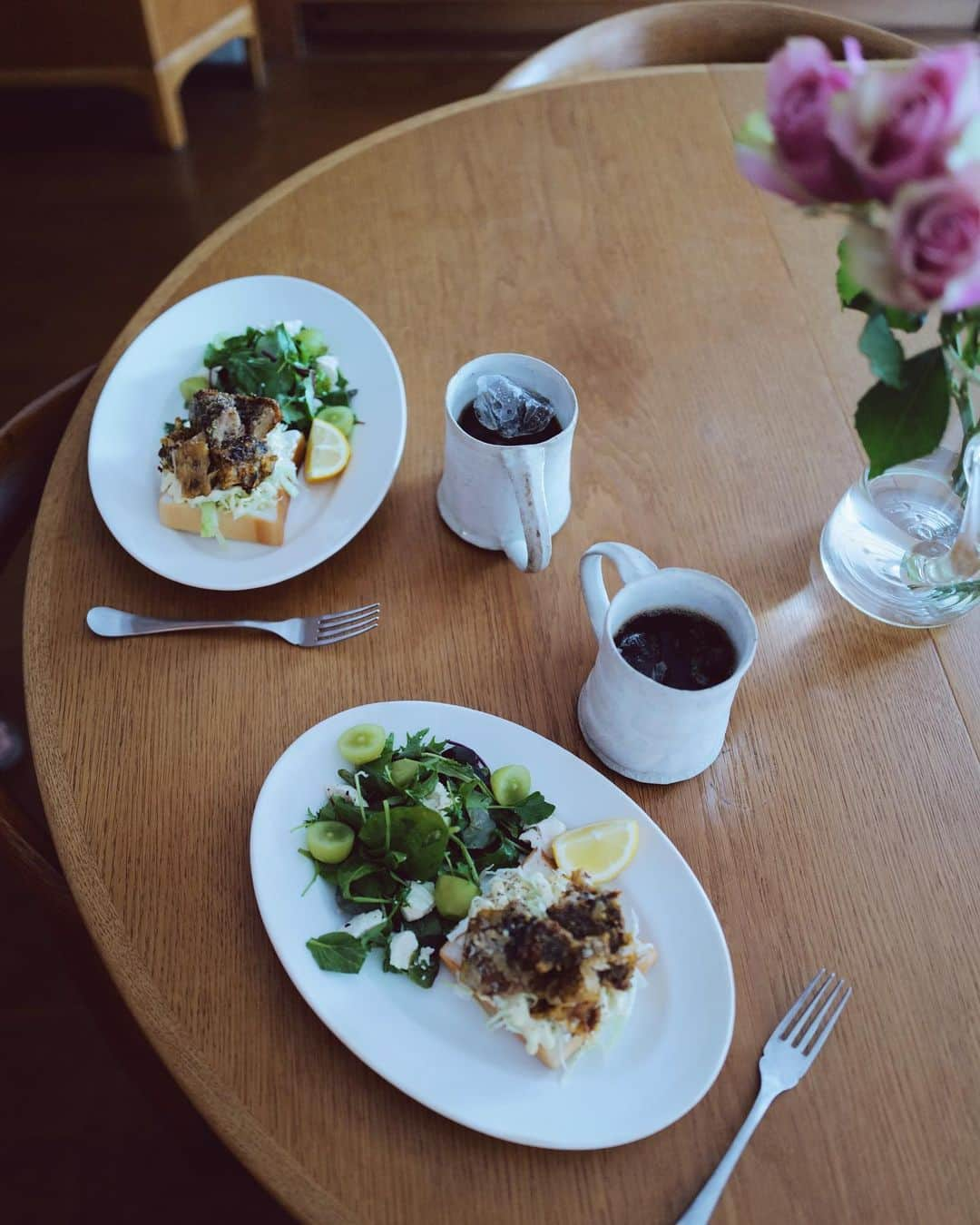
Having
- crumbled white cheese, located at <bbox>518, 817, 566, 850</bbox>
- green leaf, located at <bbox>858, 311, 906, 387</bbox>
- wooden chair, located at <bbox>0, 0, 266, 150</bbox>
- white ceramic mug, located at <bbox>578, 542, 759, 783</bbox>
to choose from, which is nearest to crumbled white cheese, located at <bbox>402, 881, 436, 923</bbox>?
crumbled white cheese, located at <bbox>518, 817, 566, 850</bbox>

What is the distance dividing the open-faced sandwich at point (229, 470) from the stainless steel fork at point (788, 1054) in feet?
2.42

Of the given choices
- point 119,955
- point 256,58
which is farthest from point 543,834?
point 256,58

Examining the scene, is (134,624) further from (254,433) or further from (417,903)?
(417,903)

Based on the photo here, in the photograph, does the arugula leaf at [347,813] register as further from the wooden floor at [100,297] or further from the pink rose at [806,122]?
the pink rose at [806,122]

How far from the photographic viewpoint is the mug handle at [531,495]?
102 cm

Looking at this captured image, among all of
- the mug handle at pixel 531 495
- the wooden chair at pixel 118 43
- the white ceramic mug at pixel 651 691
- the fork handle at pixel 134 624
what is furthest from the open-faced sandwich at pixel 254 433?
the wooden chair at pixel 118 43

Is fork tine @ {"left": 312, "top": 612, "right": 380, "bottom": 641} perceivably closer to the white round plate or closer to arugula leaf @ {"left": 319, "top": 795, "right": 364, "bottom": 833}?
the white round plate

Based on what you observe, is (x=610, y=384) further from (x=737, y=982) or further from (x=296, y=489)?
(x=737, y=982)

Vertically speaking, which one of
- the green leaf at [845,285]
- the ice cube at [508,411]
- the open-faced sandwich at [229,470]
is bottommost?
the open-faced sandwich at [229,470]

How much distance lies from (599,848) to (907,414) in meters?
0.46

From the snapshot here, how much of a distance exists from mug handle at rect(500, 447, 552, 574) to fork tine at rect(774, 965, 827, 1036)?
0.48 metres

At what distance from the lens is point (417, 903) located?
0.88m

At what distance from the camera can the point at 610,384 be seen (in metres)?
1.36

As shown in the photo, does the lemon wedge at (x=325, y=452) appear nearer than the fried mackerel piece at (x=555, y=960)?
No
